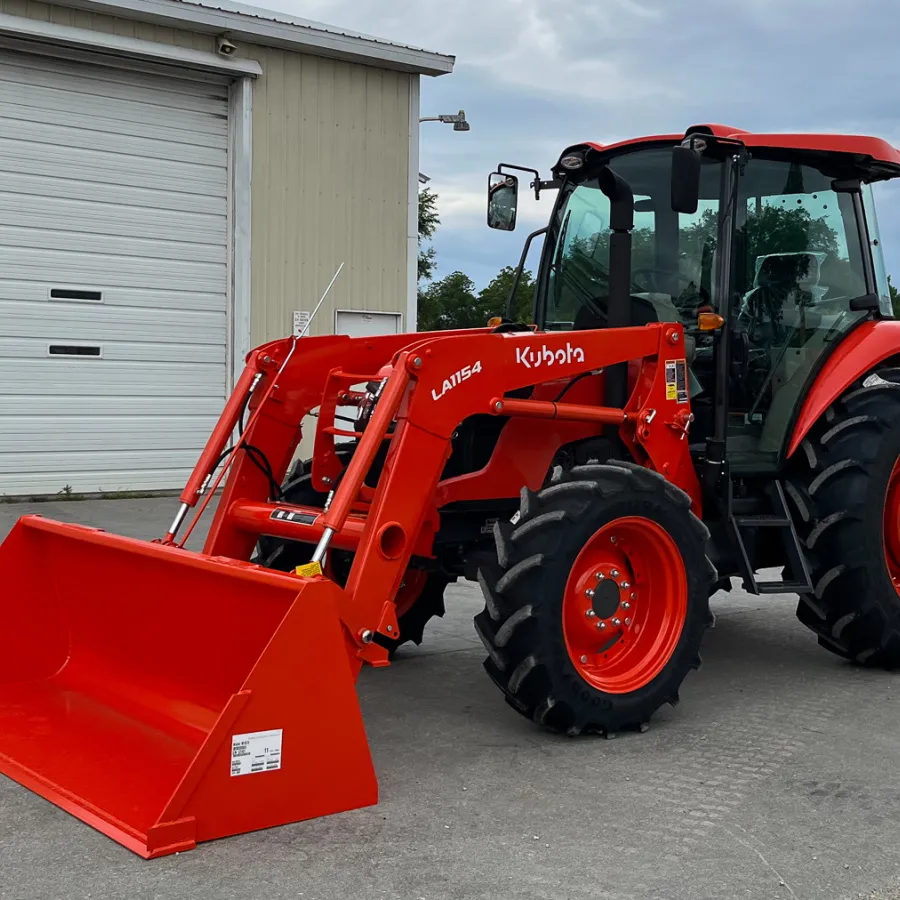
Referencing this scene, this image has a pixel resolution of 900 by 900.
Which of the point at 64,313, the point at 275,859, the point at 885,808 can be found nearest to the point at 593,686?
the point at 885,808

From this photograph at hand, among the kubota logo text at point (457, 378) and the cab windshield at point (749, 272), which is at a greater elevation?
the cab windshield at point (749, 272)

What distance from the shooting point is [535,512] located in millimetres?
4508

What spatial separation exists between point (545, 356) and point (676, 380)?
75 cm

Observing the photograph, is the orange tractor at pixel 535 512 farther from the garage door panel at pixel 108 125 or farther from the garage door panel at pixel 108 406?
the garage door panel at pixel 108 125

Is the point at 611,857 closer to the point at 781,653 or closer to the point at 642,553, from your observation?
the point at 642,553

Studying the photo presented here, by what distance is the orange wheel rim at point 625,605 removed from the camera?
4727 mm

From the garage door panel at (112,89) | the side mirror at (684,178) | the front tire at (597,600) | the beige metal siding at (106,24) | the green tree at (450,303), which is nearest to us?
the front tire at (597,600)

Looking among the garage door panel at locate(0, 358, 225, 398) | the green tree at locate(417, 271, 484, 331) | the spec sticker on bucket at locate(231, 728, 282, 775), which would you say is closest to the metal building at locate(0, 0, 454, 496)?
the garage door panel at locate(0, 358, 225, 398)

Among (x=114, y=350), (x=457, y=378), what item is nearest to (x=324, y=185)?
(x=114, y=350)

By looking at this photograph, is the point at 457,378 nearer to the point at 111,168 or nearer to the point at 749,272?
the point at 749,272

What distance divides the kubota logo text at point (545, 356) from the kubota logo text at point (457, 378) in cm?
24

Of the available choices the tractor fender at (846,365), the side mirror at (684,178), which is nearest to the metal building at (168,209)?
the tractor fender at (846,365)

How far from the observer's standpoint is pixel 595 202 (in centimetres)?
615

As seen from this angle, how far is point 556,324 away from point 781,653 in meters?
2.16
